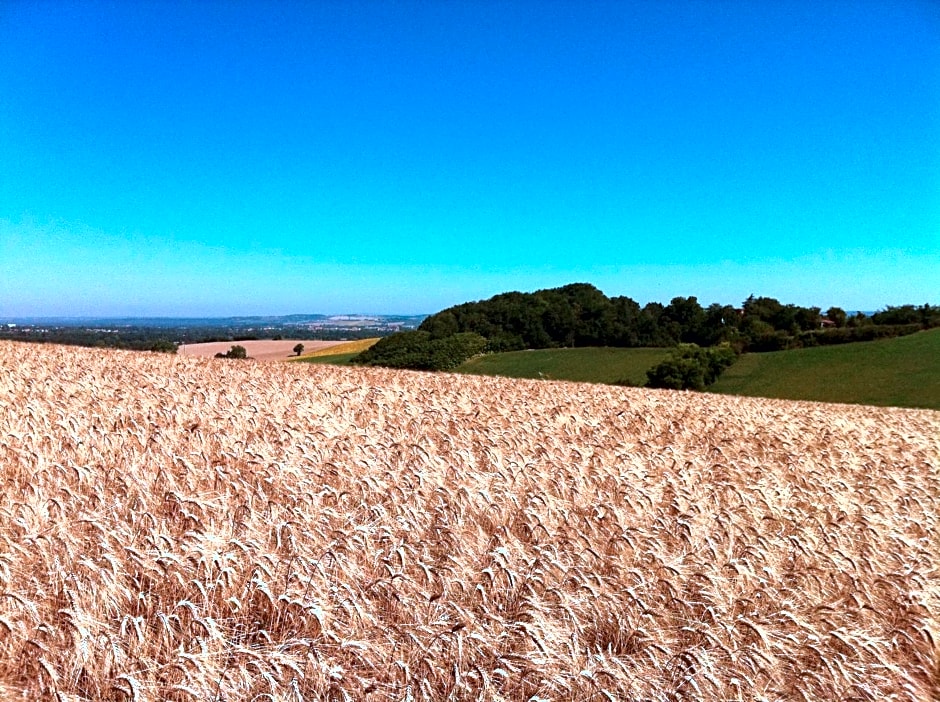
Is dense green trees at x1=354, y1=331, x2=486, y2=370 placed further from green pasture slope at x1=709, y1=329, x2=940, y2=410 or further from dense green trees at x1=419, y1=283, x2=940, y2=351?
green pasture slope at x1=709, y1=329, x2=940, y2=410

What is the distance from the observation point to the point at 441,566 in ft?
10.7

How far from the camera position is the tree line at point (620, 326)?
63.3m

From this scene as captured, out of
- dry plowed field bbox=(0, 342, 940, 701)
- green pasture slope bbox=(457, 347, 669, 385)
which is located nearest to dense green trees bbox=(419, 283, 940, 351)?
green pasture slope bbox=(457, 347, 669, 385)

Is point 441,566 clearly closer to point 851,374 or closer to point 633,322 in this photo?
point 851,374

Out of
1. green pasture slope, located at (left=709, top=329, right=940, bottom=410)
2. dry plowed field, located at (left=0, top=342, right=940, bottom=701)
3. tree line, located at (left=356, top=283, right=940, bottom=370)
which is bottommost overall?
green pasture slope, located at (left=709, top=329, right=940, bottom=410)

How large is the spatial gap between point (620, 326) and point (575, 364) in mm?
15831

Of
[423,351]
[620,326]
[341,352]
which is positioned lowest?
[341,352]

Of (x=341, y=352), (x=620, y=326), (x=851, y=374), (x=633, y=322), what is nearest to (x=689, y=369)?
(x=851, y=374)

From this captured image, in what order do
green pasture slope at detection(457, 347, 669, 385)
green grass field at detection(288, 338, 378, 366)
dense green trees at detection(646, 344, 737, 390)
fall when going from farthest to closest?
green grass field at detection(288, 338, 378, 366) < green pasture slope at detection(457, 347, 669, 385) < dense green trees at detection(646, 344, 737, 390)

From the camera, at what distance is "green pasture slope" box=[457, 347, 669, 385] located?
54.1 metres

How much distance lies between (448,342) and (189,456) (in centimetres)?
6277

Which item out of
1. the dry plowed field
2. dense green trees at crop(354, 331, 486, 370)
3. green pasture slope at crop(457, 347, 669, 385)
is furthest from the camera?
dense green trees at crop(354, 331, 486, 370)

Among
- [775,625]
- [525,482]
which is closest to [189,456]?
[525,482]

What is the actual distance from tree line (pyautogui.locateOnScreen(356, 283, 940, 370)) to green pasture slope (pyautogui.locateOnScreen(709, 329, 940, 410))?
5.20 meters
